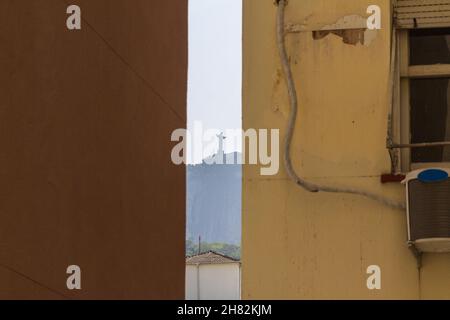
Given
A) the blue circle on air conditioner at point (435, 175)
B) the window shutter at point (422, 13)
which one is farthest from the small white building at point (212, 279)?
the blue circle on air conditioner at point (435, 175)

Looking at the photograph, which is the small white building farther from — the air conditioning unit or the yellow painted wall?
the air conditioning unit

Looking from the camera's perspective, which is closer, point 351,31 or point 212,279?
point 351,31

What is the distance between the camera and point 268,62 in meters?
8.85

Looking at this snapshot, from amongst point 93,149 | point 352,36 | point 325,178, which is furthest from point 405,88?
point 93,149

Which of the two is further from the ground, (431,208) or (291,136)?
(291,136)

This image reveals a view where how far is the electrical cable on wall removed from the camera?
8.43 metres

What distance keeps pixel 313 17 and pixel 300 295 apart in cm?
206

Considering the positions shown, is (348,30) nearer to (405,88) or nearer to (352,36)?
(352,36)

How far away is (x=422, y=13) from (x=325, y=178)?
139 cm

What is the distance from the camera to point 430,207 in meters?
7.85

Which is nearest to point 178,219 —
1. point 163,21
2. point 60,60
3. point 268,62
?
point 163,21

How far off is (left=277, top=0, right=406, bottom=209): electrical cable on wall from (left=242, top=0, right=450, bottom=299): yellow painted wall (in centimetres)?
6
